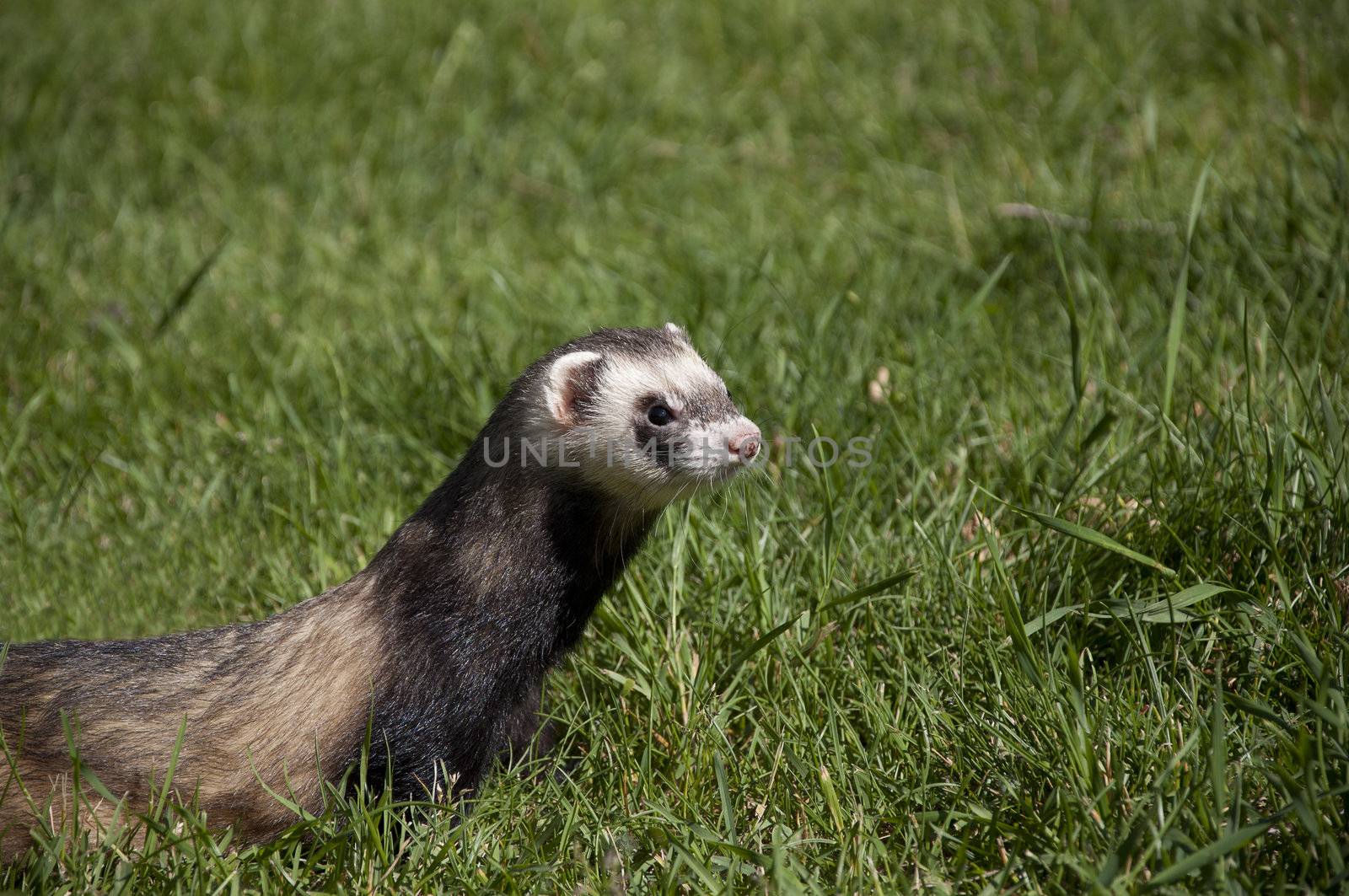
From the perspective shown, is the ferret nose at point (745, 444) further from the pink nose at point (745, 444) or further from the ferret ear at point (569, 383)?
the ferret ear at point (569, 383)

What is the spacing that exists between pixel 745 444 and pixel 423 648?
961mm

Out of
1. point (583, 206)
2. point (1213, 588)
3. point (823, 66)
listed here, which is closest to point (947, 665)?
point (1213, 588)

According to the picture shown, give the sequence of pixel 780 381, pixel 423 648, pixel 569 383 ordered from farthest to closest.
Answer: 1. pixel 780 381
2. pixel 569 383
3. pixel 423 648

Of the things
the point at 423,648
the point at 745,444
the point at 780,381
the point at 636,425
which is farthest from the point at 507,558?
the point at 780,381

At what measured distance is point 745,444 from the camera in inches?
125

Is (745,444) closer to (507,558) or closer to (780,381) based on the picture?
(507,558)

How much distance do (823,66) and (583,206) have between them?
1.58 m

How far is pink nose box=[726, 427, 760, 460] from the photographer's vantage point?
3.17m

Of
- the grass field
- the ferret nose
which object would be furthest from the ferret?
the grass field

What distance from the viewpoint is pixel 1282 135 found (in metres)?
5.23

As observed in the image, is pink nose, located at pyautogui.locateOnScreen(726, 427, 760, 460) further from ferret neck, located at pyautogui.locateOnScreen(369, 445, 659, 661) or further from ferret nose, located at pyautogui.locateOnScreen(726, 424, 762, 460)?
ferret neck, located at pyautogui.locateOnScreen(369, 445, 659, 661)

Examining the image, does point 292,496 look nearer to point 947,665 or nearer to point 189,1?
point 947,665

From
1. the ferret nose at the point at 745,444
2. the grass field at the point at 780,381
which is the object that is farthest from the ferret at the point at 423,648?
the grass field at the point at 780,381

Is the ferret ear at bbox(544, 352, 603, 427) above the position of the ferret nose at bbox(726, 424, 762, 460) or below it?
above
